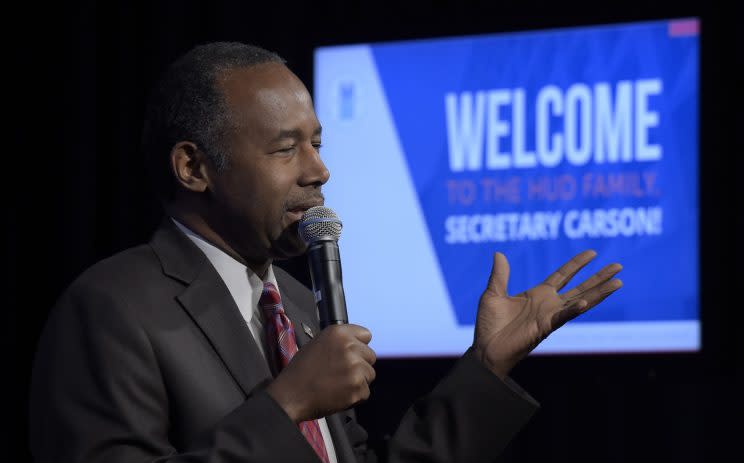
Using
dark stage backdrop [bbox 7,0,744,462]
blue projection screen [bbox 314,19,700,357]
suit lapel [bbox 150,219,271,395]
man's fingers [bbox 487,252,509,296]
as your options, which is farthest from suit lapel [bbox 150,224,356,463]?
dark stage backdrop [bbox 7,0,744,462]

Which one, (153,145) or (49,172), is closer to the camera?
(153,145)

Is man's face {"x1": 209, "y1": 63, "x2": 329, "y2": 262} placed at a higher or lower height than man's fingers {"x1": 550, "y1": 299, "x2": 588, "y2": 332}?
higher

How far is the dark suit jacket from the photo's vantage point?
1.35 meters

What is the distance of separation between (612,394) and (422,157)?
3.04ft

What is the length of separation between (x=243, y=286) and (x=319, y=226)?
6.8 inches

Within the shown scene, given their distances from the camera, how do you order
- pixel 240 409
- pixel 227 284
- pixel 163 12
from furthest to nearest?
pixel 163 12, pixel 227 284, pixel 240 409

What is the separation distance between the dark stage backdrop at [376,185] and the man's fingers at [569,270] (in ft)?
4.72

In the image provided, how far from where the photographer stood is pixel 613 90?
3.17 meters

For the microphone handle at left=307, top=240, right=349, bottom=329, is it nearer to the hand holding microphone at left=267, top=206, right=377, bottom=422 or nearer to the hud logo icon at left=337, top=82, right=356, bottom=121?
the hand holding microphone at left=267, top=206, right=377, bottom=422

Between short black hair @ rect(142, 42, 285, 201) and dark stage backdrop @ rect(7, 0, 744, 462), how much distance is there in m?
1.65

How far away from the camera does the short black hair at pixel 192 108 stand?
5.39 ft

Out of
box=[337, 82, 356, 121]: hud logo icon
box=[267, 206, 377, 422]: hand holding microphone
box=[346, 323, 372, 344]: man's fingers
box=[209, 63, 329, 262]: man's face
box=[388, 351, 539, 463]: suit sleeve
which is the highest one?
box=[337, 82, 356, 121]: hud logo icon

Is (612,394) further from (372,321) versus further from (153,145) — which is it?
(153,145)

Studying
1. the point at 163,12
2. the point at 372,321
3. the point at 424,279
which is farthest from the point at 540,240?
the point at 163,12
